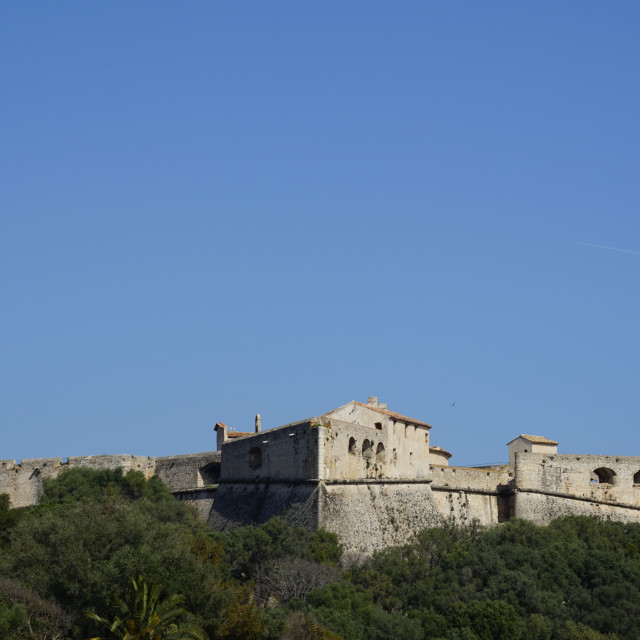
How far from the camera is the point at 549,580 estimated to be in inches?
1933

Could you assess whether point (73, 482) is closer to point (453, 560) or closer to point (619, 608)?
point (453, 560)

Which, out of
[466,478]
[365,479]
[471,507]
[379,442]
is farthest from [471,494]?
[365,479]

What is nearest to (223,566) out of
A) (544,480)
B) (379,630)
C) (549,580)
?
(379,630)

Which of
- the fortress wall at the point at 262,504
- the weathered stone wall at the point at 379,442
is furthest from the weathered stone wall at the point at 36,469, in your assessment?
the weathered stone wall at the point at 379,442

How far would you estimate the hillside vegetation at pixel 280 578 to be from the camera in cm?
3688

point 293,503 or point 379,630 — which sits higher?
point 293,503

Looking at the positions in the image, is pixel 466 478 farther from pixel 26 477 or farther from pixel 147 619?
pixel 147 619

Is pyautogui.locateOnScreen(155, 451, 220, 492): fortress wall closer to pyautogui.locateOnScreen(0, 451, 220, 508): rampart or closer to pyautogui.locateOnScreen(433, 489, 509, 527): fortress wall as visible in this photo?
pyautogui.locateOnScreen(0, 451, 220, 508): rampart

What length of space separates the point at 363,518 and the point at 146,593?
1649 centimetres

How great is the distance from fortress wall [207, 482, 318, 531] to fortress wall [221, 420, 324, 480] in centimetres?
43

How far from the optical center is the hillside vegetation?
36875 millimetres

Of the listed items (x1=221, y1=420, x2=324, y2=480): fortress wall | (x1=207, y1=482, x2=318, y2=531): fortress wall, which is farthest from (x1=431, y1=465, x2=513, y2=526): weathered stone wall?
(x1=207, y1=482, x2=318, y2=531): fortress wall

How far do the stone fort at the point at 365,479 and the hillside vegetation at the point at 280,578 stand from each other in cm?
128

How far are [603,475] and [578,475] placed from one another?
226 cm
